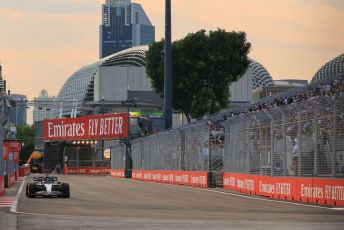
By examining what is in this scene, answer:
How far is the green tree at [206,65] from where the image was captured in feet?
248

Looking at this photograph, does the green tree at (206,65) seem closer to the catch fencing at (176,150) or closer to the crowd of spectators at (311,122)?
the catch fencing at (176,150)

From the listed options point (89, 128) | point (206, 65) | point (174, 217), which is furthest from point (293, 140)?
point (89, 128)

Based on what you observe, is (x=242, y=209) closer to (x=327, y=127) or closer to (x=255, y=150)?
(x=327, y=127)

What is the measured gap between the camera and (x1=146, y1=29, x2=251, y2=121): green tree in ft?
248

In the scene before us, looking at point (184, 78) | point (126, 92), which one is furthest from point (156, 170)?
point (126, 92)

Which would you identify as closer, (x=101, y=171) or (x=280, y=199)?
(x=280, y=199)

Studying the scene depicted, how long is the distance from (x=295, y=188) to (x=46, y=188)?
840 centimetres

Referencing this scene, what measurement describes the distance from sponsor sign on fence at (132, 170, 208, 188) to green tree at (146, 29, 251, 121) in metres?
12.5

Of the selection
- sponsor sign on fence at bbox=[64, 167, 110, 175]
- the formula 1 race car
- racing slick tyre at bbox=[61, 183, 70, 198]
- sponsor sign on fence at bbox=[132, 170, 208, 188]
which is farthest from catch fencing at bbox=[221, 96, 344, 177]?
sponsor sign on fence at bbox=[64, 167, 110, 175]

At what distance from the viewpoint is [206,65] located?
251 ft

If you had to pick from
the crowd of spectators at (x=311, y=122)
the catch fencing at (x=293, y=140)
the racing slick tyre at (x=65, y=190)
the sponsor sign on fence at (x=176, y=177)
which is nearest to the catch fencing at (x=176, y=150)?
the sponsor sign on fence at (x=176, y=177)

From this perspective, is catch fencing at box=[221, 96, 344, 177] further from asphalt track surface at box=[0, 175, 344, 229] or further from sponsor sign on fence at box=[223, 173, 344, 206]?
asphalt track surface at box=[0, 175, 344, 229]

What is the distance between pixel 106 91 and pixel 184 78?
69.3 m

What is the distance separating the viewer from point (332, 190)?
79.7ft
